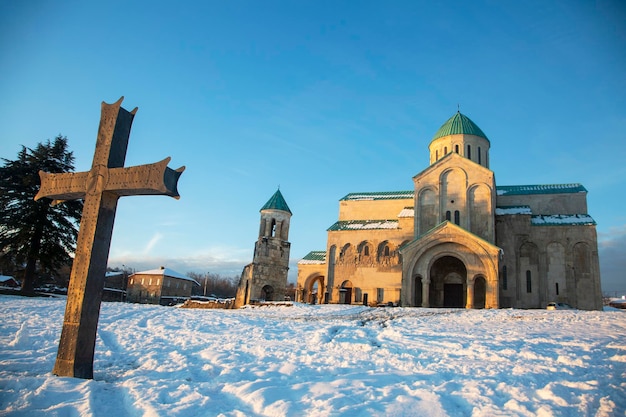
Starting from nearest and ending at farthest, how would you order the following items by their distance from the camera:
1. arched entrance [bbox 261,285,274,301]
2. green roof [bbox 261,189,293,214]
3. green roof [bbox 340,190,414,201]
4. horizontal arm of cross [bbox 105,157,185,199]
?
1. horizontal arm of cross [bbox 105,157,185,199]
2. arched entrance [bbox 261,285,274,301]
3. green roof [bbox 261,189,293,214]
4. green roof [bbox 340,190,414,201]

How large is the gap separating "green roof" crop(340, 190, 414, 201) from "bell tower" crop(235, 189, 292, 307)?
6794mm

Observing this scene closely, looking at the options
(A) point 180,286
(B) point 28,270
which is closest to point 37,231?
(B) point 28,270

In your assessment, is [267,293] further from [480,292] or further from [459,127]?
[459,127]

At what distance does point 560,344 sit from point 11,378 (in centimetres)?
998

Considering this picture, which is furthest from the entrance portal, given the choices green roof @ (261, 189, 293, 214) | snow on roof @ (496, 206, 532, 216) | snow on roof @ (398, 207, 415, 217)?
green roof @ (261, 189, 293, 214)

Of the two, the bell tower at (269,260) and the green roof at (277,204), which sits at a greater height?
the green roof at (277,204)

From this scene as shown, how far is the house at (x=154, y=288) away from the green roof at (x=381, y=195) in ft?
106

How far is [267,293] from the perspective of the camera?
3297cm

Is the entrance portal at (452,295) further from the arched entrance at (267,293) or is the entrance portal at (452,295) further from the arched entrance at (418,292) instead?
the arched entrance at (267,293)

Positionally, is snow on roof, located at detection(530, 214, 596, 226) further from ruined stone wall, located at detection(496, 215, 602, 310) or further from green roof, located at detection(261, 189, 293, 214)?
green roof, located at detection(261, 189, 293, 214)

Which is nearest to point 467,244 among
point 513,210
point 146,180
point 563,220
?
point 513,210

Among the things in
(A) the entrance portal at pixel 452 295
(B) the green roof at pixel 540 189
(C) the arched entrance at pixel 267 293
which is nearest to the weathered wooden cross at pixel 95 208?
(C) the arched entrance at pixel 267 293

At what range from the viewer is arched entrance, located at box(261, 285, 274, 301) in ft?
107

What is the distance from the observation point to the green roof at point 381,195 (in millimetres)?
36500
